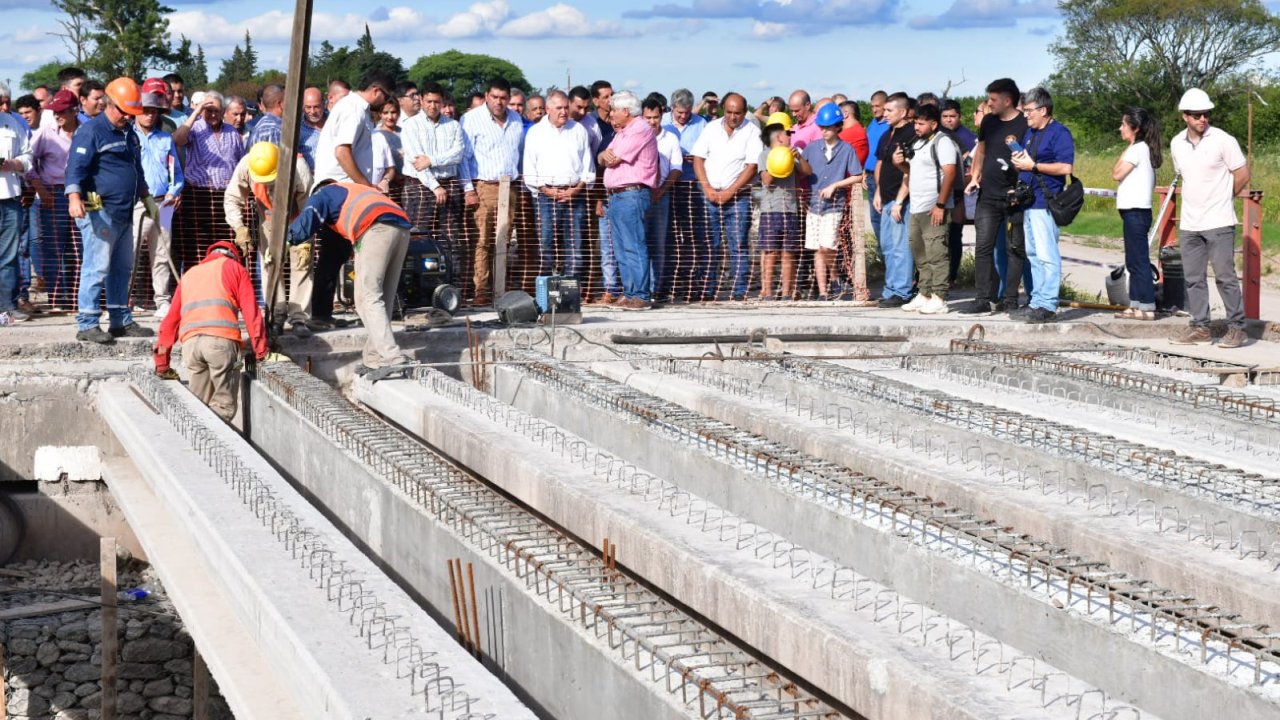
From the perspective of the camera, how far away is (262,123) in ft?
39.3

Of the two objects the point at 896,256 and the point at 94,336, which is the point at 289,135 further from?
the point at 896,256

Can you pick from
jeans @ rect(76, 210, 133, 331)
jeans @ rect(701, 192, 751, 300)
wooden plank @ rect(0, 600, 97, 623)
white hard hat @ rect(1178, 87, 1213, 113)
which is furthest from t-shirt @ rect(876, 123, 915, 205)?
wooden plank @ rect(0, 600, 97, 623)

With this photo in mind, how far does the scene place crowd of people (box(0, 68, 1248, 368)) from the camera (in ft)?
33.9

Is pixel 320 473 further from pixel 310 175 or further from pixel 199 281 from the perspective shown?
pixel 310 175

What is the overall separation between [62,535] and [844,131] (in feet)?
24.3

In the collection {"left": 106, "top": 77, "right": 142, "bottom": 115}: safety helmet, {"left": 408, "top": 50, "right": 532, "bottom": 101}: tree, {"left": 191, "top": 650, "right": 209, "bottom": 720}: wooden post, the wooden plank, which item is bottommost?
{"left": 191, "top": 650, "right": 209, "bottom": 720}: wooden post

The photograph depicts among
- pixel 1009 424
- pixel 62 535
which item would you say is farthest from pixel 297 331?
pixel 1009 424

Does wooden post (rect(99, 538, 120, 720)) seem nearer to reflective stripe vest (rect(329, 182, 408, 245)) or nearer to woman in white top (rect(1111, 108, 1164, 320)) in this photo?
reflective stripe vest (rect(329, 182, 408, 245))

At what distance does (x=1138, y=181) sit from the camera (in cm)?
1121

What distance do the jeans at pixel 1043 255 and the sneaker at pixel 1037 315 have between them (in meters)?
0.04

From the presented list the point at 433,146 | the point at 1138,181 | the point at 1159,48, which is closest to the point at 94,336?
the point at 433,146

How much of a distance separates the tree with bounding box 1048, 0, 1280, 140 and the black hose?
46.8 meters

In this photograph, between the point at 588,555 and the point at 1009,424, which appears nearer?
the point at 588,555

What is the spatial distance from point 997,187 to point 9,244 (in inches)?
283
